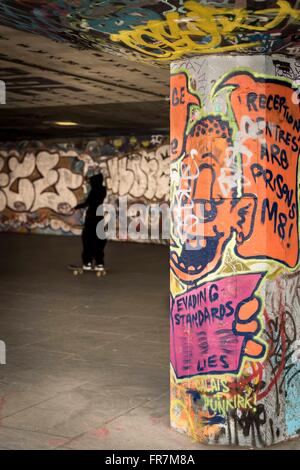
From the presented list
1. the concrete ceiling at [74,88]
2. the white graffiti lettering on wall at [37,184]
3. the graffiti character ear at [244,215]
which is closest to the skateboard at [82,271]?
the concrete ceiling at [74,88]

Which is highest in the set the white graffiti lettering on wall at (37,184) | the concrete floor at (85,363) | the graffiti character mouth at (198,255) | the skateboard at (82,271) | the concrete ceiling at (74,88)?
the concrete ceiling at (74,88)

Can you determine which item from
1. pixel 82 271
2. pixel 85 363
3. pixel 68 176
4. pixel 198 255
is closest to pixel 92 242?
pixel 82 271

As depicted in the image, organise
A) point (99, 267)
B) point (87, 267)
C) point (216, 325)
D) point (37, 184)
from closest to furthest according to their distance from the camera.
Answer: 1. point (216, 325)
2. point (99, 267)
3. point (87, 267)
4. point (37, 184)

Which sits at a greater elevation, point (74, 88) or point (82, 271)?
point (74, 88)

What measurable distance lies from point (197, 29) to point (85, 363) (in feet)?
13.7

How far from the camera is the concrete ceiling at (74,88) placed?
9727mm

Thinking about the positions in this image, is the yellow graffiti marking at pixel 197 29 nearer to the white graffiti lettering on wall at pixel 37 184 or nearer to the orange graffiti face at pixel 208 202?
the orange graffiti face at pixel 208 202

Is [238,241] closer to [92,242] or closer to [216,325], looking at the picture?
[216,325]

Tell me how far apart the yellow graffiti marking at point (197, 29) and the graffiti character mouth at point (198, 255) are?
1312 mm

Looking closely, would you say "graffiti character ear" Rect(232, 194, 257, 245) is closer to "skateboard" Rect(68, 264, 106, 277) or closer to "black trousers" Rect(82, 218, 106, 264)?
"skateboard" Rect(68, 264, 106, 277)

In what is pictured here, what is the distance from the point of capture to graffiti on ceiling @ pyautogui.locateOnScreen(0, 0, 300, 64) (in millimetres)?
3885

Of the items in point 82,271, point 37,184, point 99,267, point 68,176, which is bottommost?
point 82,271

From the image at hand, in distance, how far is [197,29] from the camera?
14.0 ft
